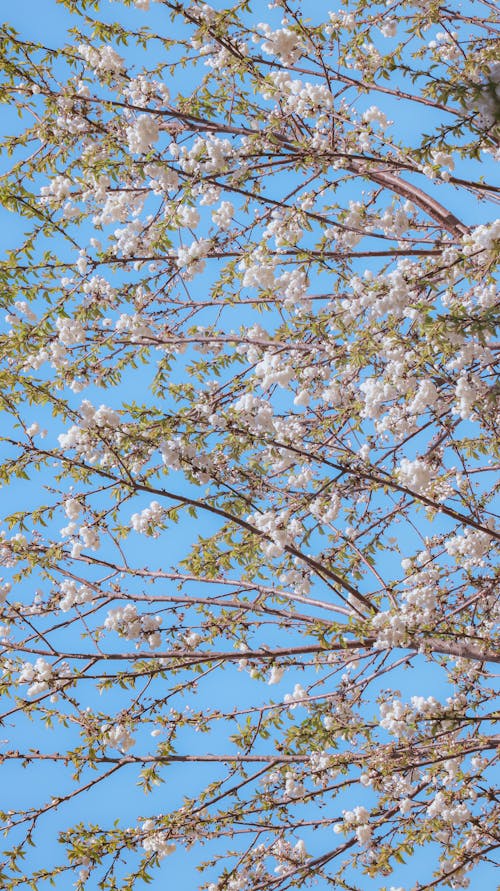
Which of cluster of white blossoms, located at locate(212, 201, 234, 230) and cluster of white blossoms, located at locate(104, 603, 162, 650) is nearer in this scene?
cluster of white blossoms, located at locate(104, 603, 162, 650)

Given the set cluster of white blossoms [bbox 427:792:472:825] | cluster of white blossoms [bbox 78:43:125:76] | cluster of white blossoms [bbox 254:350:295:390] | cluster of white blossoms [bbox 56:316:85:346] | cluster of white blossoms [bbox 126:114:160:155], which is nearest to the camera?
cluster of white blossoms [bbox 254:350:295:390]

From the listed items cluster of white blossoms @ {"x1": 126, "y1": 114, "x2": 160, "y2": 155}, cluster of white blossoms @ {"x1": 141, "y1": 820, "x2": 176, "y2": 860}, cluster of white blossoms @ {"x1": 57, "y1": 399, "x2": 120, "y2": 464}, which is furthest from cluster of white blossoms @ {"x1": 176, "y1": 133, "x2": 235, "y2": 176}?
cluster of white blossoms @ {"x1": 141, "y1": 820, "x2": 176, "y2": 860}

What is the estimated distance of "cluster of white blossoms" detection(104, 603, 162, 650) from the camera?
18.0ft

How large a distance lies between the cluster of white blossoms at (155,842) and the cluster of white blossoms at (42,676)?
110 centimetres

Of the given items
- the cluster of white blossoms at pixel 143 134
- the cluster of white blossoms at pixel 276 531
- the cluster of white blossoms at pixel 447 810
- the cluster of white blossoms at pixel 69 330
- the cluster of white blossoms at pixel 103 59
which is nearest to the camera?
the cluster of white blossoms at pixel 276 531

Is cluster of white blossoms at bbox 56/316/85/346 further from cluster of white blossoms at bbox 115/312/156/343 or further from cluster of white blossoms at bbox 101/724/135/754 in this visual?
cluster of white blossoms at bbox 101/724/135/754

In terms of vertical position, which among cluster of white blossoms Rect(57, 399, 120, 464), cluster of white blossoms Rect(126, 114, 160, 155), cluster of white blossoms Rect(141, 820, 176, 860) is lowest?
cluster of white blossoms Rect(141, 820, 176, 860)

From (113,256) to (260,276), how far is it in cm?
137

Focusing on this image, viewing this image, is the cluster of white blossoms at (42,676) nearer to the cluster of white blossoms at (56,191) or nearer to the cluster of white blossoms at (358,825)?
the cluster of white blossoms at (358,825)

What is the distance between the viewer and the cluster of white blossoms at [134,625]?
5473mm

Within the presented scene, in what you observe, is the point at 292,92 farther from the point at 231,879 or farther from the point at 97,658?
the point at 231,879

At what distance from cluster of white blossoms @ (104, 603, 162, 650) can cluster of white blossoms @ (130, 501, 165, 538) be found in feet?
1.67

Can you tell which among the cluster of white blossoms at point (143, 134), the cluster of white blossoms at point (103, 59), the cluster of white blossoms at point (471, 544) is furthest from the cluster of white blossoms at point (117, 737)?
the cluster of white blossoms at point (103, 59)

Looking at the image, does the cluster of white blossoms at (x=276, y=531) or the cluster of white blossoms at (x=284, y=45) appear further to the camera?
the cluster of white blossoms at (x=284, y=45)
